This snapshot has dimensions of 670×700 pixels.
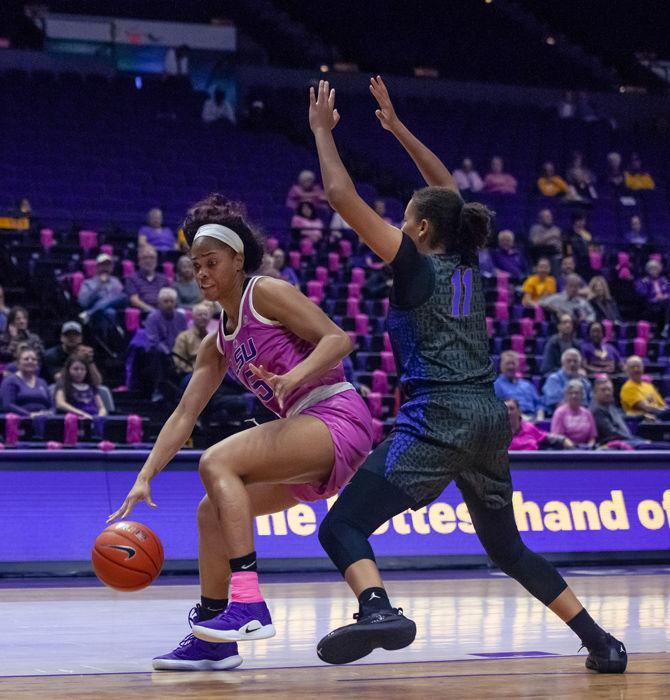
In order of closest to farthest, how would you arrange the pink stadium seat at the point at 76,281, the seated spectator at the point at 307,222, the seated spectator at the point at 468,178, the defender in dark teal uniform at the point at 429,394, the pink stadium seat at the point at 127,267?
the defender in dark teal uniform at the point at 429,394 → the pink stadium seat at the point at 76,281 → the pink stadium seat at the point at 127,267 → the seated spectator at the point at 307,222 → the seated spectator at the point at 468,178

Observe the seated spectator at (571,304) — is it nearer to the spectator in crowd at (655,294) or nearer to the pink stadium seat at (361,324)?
the spectator in crowd at (655,294)

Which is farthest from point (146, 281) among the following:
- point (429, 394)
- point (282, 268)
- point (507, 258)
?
point (429, 394)

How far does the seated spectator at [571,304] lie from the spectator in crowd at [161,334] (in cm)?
523

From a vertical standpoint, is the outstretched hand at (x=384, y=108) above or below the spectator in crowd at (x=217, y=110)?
below

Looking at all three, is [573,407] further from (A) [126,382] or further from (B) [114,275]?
(B) [114,275]

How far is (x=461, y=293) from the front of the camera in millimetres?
5223

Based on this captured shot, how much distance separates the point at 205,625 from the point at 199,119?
1844 centimetres

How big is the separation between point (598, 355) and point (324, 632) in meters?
9.35

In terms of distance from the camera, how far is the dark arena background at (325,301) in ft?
21.9

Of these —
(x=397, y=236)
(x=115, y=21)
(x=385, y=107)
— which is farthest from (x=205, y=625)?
(x=115, y=21)

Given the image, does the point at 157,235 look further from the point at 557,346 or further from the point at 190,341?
the point at 557,346

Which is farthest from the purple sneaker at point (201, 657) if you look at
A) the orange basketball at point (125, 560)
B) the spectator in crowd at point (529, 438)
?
the spectator in crowd at point (529, 438)

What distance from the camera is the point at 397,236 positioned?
198 inches

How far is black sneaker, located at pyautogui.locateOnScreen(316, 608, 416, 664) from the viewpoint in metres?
4.79
